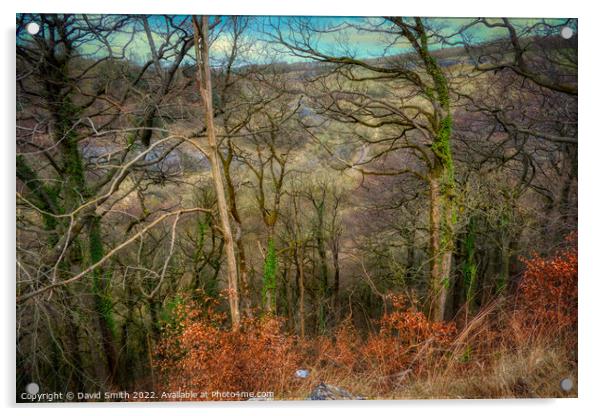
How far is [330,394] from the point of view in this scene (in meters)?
5.23

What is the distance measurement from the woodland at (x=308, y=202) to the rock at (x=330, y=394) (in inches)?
2.5

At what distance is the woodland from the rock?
0.06 meters

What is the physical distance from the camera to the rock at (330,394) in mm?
5227

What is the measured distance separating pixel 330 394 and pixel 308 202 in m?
1.79

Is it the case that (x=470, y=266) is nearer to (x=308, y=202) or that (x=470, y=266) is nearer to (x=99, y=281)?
(x=308, y=202)

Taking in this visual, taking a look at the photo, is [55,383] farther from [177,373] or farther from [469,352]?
[469,352]

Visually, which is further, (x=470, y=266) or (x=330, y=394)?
(x=470, y=266)

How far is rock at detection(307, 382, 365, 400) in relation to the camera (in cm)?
523

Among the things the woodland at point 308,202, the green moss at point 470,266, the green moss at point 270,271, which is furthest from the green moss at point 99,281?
the green moss at point 470,266

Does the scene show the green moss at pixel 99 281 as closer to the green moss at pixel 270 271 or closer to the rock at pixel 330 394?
the green moss at pixel 270 271

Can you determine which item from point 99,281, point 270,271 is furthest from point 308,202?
point 99,281

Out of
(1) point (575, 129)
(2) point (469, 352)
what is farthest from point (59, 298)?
(1) point (575, 129)

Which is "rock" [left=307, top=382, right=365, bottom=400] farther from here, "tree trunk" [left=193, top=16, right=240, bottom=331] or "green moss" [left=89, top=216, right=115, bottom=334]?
"green moss" [left=89, top=216, right=115, bottom=334]

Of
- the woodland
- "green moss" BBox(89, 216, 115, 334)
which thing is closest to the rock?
the woodland
